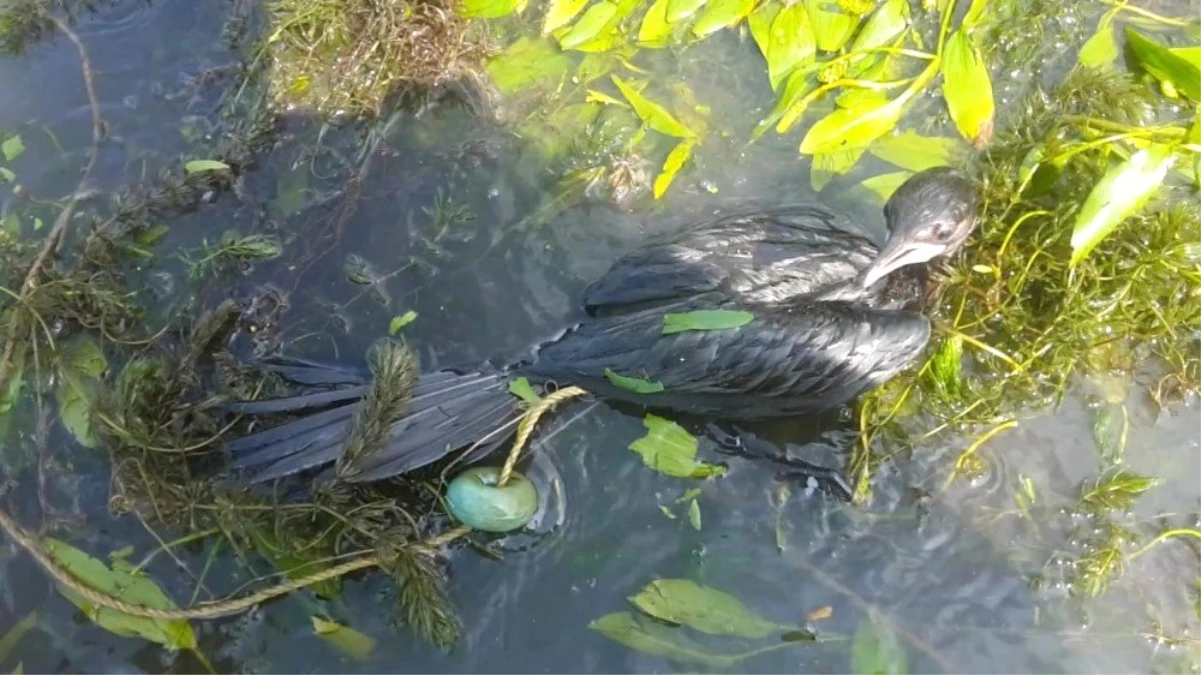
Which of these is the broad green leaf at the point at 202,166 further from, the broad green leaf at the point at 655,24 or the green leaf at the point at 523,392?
the broad green leaf at the point at 655,24

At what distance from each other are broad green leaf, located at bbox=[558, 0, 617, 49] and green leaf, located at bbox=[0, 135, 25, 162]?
Result: 62.9 inches

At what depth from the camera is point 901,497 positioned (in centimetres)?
227

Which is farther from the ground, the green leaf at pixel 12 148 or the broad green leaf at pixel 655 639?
the green leaf at pixel 12 148

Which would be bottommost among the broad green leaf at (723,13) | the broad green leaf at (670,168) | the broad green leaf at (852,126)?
the broad green leaf at (670,168)

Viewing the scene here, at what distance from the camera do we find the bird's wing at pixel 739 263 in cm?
223

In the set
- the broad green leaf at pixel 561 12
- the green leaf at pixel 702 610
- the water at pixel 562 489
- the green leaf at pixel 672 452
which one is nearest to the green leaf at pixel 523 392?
the water at pixel 562 489

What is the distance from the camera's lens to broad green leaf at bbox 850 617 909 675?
2.08 meters

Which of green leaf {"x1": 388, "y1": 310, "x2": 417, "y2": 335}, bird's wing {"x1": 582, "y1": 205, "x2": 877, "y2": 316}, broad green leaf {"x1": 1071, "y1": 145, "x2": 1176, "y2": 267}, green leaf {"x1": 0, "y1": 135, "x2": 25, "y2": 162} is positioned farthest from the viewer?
green leaf {"x1": 0, "y1": 135, "x2": 25, "y2": 162}

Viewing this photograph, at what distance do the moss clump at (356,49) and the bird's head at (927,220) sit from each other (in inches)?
53.9

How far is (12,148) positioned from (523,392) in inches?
67.7

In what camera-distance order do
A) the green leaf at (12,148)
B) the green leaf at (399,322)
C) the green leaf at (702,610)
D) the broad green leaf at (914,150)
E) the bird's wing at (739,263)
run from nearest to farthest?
the green leaf at (702,610)
the bird's wing at (739,263)
the green leaf at (399,322)
the broad green leaf at (914,150)
the green leaf at (12,148)

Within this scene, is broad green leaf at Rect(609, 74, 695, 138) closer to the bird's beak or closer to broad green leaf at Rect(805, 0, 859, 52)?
broad green leaf at Rect(805, 0, 859, 52)

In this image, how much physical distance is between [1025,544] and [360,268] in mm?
1844

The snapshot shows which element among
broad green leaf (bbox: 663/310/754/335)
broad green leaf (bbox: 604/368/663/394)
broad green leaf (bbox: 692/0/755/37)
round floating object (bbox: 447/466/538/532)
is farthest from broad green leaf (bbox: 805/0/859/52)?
round floating object (bbox: 447/466/538/532)
